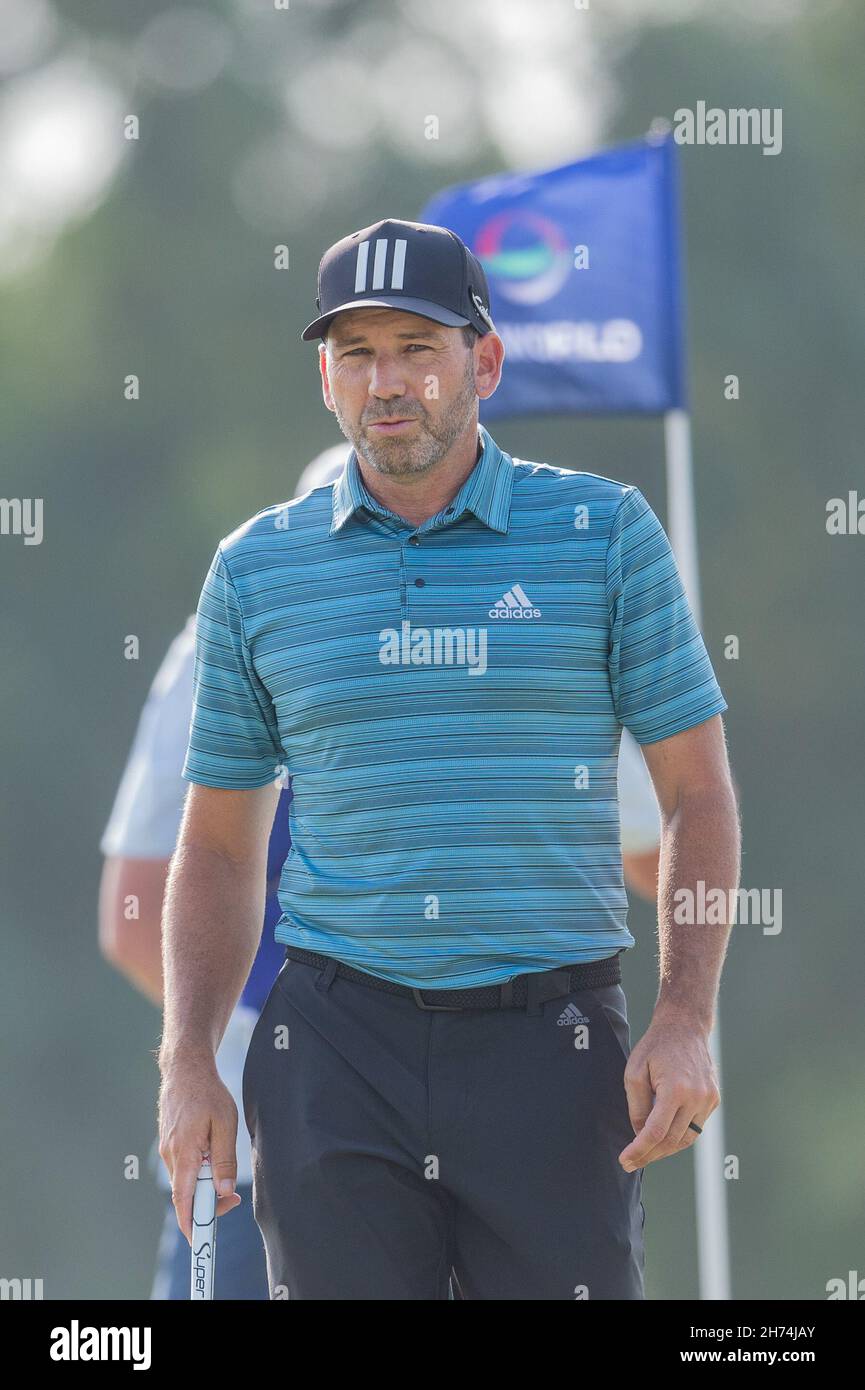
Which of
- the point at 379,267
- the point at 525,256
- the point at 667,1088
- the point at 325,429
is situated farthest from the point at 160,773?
the point at 325,429

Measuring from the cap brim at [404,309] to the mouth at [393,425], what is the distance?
15 centimetres

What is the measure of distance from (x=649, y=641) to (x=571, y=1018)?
0.53 meters

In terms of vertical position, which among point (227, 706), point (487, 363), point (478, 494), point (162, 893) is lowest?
point (162, 893)

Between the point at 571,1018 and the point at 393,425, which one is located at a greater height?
the point at 393,425

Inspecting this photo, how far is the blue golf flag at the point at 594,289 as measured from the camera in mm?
7016

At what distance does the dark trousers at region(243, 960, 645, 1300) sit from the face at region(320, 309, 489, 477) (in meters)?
0.76

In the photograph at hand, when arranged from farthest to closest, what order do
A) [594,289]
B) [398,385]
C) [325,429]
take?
[325,429]
[594,289]
[398,385]

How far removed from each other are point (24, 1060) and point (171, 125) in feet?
32.5

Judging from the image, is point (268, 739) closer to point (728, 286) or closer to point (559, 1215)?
point (559, 1215)

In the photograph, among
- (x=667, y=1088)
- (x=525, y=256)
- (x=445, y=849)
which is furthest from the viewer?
(x=525, y=256)

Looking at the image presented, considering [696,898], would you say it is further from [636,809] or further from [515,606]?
[636,809]

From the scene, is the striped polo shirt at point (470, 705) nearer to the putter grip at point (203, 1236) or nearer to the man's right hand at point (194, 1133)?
the man's right hand at point (194, 1133)

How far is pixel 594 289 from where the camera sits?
23.3 ft

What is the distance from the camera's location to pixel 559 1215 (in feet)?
8.98
